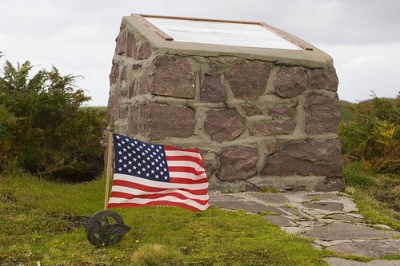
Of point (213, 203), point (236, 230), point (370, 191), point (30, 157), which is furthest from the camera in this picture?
point (30, 157)

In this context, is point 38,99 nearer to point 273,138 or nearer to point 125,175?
point 273,138

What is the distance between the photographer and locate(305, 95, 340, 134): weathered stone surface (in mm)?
6363

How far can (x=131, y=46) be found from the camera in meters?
6.93

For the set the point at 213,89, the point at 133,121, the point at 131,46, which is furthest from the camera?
the point at 131,46

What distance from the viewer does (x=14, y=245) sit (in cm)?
432

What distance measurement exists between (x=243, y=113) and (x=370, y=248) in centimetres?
238

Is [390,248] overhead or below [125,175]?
below

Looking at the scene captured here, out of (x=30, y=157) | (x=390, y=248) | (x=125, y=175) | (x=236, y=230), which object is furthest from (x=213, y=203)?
(x=30, y=157)

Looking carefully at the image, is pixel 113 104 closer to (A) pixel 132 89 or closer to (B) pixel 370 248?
(A) pixel 132 89

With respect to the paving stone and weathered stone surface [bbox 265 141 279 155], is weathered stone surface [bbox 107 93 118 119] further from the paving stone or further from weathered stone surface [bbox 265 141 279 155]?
the paving stone

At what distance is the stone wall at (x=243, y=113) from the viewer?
5910 millimetres

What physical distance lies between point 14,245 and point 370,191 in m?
4.22

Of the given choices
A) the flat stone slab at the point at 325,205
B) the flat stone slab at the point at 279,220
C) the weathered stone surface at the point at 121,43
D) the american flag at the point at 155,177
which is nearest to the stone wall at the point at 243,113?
the flat stone slab at the point at 325,205

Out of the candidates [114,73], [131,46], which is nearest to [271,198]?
[131,46]
